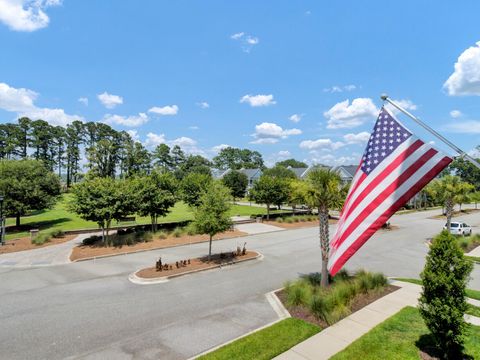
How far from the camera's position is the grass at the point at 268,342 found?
7.85 meters

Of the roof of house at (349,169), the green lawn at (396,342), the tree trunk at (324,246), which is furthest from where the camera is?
the roof of house at (349,169)

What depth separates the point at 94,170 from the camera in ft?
210

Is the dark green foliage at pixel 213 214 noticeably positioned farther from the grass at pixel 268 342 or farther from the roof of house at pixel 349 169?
the roof of house at pixel 349 169

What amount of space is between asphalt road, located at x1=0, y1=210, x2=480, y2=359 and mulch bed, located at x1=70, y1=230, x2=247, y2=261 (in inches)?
55.1

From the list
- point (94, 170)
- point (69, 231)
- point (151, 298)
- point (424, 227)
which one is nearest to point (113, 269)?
point (151, 298)

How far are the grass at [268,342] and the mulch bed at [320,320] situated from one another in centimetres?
37

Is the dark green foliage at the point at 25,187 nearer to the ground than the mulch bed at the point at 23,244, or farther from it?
farther from it

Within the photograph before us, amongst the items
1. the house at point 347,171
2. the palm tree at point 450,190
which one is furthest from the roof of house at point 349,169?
the palm tree at point 450,190

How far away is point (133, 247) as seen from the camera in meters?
22.2

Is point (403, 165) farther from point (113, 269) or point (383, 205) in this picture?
point (113, 269)

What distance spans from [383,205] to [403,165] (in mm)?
1058

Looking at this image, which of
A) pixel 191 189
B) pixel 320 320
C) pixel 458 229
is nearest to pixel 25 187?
pixel 191 189

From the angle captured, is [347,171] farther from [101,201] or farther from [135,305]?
[135,305]

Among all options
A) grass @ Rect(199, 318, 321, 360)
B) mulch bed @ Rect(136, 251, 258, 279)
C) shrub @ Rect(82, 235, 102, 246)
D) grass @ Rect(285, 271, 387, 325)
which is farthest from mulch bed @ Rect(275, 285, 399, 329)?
shrub @ Rect(82, 235, 102, 246)
